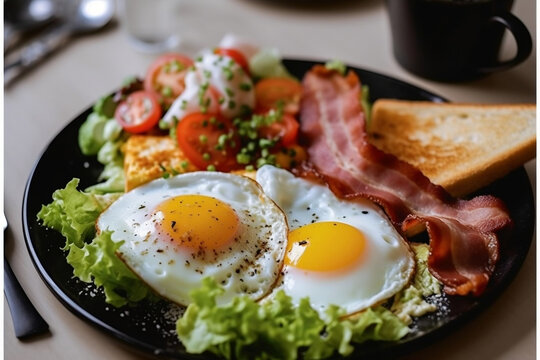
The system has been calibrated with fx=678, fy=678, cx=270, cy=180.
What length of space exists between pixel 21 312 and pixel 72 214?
16.1 inches

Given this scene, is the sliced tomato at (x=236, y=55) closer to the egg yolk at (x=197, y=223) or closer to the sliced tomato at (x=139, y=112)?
the sliced tomato at (x=139, y=112)

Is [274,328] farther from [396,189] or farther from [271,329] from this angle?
[396,189]

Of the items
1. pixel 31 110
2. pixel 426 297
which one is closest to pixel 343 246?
pixel 426 297

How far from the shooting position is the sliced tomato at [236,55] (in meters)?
3.60

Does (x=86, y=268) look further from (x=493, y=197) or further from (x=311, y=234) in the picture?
(x=493, y=197)

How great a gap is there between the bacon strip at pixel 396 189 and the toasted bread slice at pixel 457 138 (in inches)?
7.5

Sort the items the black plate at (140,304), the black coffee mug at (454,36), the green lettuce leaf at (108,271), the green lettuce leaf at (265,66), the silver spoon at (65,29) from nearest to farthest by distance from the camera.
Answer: the black plate at (140,304)
the green lettuce leaf at (108,271)
the black coffee mug at (454,36)
the green lettuce leaf at (265,66)
the silver spoon at (65,29)

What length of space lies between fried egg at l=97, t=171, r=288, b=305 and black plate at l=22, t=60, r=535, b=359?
141mm

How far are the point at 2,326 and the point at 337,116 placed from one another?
5.80ft

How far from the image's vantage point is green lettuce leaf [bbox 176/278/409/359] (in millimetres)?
2150

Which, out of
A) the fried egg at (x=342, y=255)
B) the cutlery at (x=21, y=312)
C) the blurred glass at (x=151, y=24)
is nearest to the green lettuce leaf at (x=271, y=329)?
the fried egg at (x=342, y=255)

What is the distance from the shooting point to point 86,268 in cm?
240

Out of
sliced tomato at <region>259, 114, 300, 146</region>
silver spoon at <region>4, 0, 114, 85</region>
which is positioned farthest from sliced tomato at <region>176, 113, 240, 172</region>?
silver spoon at <region>4, 0, 114, 85</region>

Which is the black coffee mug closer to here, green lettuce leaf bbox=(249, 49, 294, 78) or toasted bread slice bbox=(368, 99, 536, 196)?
toasted bread slice bbox=(368, 99, 536, 196)
